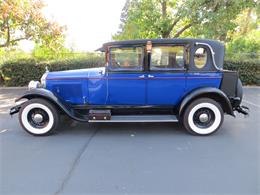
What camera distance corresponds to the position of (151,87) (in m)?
4.49

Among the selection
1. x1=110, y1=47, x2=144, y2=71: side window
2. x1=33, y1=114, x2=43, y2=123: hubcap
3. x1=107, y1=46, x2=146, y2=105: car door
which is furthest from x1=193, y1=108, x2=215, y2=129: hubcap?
x1=33, y1=114, x2=43, y2=123: hubcap

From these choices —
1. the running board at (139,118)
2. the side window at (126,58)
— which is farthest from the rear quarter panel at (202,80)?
the side window at (126,58)

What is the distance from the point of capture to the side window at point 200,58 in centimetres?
443

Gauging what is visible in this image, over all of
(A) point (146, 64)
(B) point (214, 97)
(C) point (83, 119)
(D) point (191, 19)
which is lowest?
(C) point (83, 119)

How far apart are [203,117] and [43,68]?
7627 millimetres

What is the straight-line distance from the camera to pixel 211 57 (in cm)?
442

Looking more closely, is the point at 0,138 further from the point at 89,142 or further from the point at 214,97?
the point at 214,97

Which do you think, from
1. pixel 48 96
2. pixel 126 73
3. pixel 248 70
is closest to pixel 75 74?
pixel 48 96

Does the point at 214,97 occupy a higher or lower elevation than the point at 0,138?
higher

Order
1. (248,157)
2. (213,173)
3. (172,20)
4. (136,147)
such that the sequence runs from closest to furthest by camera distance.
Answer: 1. (213,173)
2. (248,157)
3. (136,147)
4. (172,20)

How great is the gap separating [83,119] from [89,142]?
1.77 feet

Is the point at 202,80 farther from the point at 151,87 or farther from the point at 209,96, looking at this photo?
the point at 151,87

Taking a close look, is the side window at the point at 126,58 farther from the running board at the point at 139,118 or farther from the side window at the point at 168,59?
the running board at the point at 139,118

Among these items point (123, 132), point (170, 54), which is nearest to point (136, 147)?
point (123, 132)
